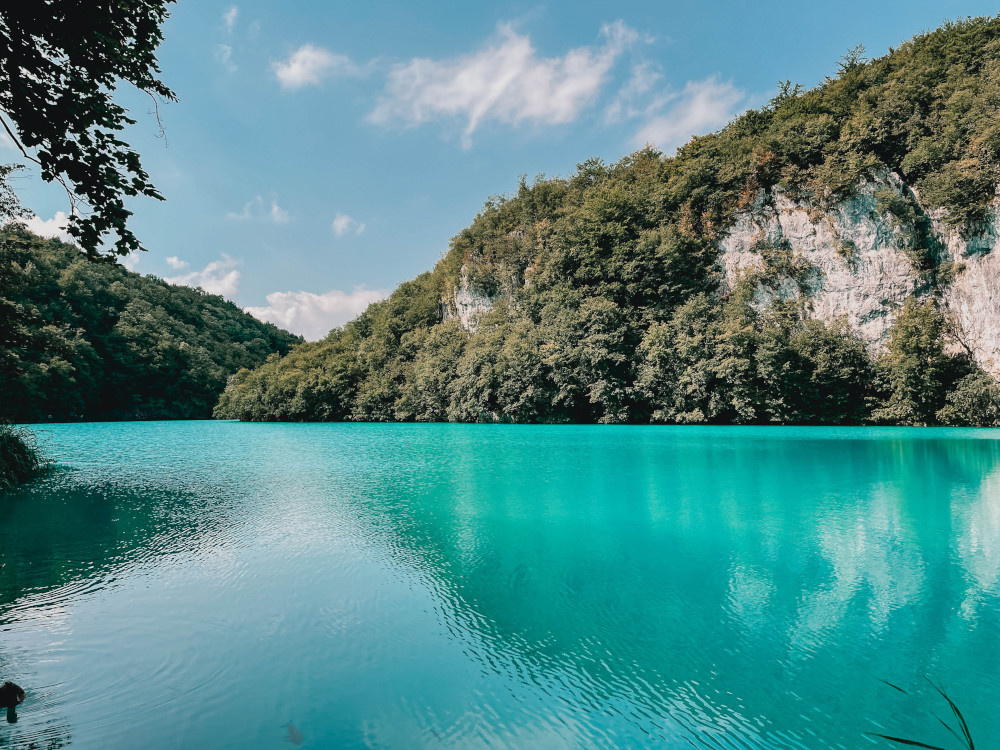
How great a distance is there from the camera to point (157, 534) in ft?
29.5

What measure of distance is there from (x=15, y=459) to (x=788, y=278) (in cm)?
4409

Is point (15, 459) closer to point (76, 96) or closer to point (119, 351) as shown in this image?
point (76, 96)

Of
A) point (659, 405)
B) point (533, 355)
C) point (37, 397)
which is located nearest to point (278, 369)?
point (37, 397)

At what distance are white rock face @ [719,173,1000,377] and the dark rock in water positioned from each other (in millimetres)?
42455

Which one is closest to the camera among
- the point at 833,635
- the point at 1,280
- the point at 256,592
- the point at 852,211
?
the point at 833,635

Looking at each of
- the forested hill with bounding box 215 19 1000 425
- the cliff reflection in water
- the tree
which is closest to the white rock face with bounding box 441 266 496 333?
the forested hill with bounding box 215 19 1000 425

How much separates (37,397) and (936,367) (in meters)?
69.5

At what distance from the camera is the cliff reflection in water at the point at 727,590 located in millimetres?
4102

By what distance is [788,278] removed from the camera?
3806 cm

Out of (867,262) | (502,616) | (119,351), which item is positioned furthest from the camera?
(119,351)

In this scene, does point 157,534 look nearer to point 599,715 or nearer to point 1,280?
point 1,280

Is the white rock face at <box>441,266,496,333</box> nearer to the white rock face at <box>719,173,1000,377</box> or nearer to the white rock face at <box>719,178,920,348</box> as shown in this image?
the white rock face at <box>719,173,1000,377</box>

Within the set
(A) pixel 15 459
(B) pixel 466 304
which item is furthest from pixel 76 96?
(B) pixel 466 304

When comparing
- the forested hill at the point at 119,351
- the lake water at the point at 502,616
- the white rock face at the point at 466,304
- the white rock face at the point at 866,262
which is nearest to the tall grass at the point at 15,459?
the lake water at the point at 502,616
